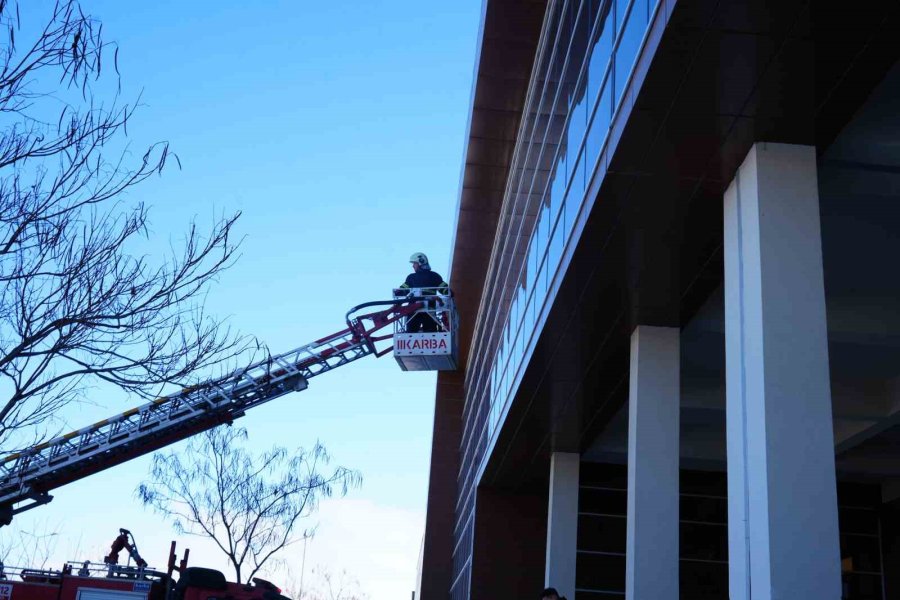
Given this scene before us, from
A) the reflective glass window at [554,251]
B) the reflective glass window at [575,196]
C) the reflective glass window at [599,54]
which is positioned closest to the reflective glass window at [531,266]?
the reflective glass window at [554,251]

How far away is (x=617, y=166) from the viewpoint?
479 inches

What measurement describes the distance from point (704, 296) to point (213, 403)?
12779mm

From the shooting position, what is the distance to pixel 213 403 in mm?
24359

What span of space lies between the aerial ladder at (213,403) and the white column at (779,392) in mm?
12956

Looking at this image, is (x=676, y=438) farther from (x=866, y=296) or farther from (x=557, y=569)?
(x=557, y=569)

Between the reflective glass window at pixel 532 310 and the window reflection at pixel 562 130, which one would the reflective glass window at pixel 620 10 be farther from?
the reflective glass window at pixel 532 310

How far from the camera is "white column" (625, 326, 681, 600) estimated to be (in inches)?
589

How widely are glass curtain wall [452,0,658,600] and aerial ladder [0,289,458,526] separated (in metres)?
1.98

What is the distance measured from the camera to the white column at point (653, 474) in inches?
589

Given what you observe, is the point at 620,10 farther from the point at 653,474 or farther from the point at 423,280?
the point at 423,280

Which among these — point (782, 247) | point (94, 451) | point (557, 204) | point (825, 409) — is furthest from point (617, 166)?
point (94, 451)

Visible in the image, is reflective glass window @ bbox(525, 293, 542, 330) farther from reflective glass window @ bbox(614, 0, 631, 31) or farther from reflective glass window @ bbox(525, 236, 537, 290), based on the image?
reflective glass window @ bbox(614, 0, 631, 31)

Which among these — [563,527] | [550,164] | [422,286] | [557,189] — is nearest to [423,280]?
[422,286]

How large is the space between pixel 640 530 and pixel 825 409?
5503 millimetres
